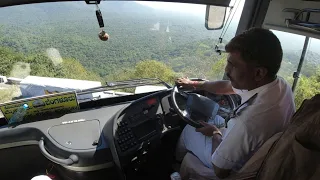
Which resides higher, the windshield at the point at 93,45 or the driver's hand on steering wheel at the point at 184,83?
the windshield at the point at 93,45

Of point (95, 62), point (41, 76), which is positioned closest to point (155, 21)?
point (95, 62)

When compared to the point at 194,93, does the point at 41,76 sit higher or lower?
higher

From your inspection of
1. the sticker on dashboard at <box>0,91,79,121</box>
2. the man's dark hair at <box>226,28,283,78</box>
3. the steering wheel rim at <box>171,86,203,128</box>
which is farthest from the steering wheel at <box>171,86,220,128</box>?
the sticker on dashboard at <box>0,91,79,121</box>

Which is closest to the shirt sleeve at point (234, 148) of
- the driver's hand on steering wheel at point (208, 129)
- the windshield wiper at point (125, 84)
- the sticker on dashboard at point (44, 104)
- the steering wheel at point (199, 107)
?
the driver's hand on steering wheel at point (208, 129)

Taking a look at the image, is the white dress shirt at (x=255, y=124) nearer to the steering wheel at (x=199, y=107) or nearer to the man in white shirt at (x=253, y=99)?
the man in white shirt at (x=253, y=99)

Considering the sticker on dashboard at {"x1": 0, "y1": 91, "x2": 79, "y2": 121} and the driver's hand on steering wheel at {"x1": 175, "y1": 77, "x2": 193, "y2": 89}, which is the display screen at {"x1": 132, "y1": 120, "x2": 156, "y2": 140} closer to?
the driver's hand on steering wheel at {"x1": 175, "y1": 77, "x2": 193, "y2": 89}

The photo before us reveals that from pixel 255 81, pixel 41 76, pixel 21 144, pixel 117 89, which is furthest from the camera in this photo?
pixel 117 89

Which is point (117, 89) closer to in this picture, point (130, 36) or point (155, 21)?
point (130, 36)

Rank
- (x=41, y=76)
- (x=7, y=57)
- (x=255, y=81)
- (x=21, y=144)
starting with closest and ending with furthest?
(x=255, y=81) < (x=7, y=57) < (x=41, y=76) < (x=21, y=144)

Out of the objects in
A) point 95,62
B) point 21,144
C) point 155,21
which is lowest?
point 21,144
